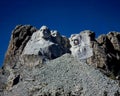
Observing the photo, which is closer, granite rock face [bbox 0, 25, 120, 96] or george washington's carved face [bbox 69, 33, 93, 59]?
granite rock face [bbox 0, 25, 120, 96]

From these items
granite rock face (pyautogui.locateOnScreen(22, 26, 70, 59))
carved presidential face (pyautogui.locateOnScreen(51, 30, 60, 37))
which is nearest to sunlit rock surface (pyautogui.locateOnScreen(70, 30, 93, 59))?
granite rock face (pyautogui.locateOnScreen(22, 26, 70, 59))

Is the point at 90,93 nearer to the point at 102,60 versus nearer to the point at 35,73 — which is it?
the point at 35,73

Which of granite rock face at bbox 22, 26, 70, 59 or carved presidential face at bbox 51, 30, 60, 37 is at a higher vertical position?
carved presidential face at bbox 51, 30, 60, 37

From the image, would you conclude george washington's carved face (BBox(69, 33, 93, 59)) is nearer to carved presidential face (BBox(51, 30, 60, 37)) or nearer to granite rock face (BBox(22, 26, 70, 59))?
granite rock face (BBox(22, 26, 70, 59))

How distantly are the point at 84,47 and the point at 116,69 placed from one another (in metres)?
7.77

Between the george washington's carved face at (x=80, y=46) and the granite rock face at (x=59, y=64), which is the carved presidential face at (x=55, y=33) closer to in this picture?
the granite rock face at (x=59, y=64)

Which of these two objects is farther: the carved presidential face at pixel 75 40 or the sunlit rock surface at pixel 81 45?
the carved presidential face at pixel 75 40

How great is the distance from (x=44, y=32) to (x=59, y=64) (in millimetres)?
17097

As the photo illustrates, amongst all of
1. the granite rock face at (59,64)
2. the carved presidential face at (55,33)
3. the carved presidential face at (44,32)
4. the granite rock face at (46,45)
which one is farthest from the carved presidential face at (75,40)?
the carved presidential face at (44,32)

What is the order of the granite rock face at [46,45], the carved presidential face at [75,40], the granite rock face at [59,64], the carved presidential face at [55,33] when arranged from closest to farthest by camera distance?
the granite rock face at [59,64]
the granite rock face at [46,45]
the carved presidential face at [55,33]
the carved presidential face at [75,40]

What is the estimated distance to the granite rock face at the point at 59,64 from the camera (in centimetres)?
4869

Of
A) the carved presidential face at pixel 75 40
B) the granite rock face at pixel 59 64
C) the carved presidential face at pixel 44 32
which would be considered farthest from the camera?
the carved presidential face at pixel 75 40

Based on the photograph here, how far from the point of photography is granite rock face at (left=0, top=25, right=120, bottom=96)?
4869 centimetres

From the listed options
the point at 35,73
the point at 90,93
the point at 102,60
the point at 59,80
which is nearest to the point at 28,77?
the point at 35,73
